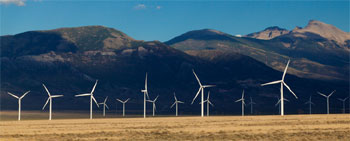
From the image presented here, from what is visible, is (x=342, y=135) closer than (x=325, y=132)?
Yes

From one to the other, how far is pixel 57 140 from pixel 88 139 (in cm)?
361

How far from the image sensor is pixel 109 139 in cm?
7075

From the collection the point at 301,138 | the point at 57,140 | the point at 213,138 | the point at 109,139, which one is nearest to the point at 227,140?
the point at 213,138

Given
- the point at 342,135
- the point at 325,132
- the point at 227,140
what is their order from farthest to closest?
the point at 325,132 < the point at 342,135 < the point at 227,140

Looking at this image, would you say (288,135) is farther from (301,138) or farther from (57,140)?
(57,140)

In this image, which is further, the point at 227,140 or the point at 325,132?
the point at 325,132

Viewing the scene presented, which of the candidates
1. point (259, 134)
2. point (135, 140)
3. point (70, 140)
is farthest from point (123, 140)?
point (259, 134)

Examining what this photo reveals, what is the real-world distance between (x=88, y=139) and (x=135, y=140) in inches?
235

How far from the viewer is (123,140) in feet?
226

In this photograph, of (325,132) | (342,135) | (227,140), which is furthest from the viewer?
(325,132)

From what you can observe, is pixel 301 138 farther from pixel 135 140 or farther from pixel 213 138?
pixel 135 140

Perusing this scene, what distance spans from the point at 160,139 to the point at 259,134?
13.4 m

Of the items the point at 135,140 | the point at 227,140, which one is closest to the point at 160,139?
the point at 135,140

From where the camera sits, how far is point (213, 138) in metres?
70.6
